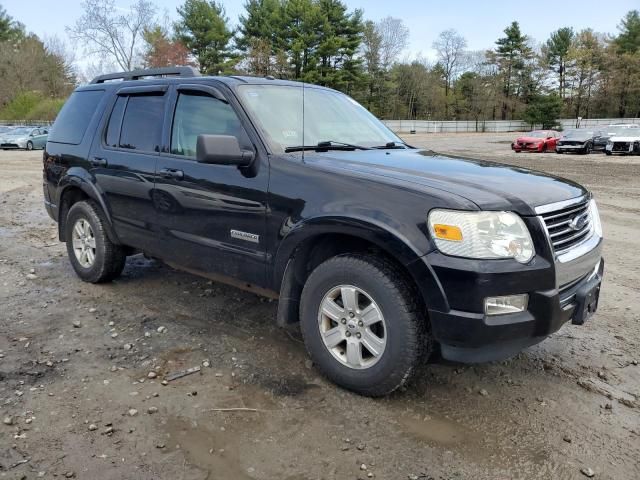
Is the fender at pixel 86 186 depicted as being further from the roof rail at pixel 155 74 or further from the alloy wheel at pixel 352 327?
the alloy wheel at pixel 352 327

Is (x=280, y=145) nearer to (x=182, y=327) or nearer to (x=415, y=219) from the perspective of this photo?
(x=415, y=219)

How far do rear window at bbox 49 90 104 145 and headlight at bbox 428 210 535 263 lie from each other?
383 centimetres

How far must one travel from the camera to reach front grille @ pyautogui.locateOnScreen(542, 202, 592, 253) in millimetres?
2959

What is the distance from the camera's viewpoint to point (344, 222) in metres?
3.08

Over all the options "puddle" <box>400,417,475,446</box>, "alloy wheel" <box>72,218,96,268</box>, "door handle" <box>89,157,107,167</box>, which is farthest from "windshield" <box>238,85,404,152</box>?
"alloy wheel" <box>72,218,96,268</box>

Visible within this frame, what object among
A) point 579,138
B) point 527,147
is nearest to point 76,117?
point 579,138

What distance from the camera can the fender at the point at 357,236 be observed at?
2.82 m

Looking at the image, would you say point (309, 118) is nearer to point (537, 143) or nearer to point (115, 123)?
point (115, 123)

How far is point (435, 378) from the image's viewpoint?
3.54 m

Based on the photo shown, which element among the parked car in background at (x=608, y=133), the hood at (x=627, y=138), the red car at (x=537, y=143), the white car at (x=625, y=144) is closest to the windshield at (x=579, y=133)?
the parked car in background at (x=608, y=133)

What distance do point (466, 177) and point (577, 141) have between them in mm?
28032

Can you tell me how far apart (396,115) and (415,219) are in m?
75.5

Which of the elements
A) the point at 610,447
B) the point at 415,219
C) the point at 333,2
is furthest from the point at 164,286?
the point at 333,2

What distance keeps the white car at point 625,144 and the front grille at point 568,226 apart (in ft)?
87.9
